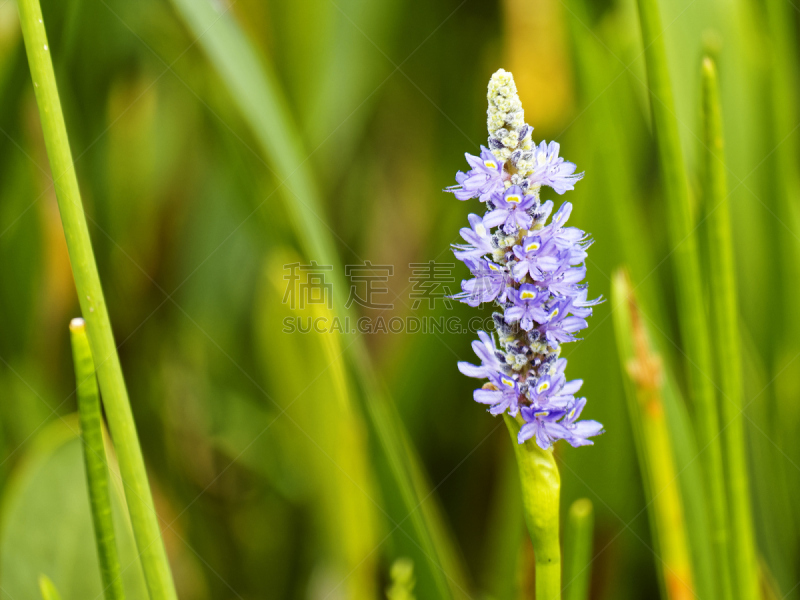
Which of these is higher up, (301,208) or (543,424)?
(301,208)

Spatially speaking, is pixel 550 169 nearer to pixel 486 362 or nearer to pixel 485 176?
pixel 485 176

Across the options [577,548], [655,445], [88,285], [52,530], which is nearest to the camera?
[88,285]

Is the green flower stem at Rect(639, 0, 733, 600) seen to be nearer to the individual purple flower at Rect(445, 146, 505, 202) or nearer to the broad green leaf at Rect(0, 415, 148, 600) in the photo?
the individual purple flower at Rect(445, 146, 505, 202)

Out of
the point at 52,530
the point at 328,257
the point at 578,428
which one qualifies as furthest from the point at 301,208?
the point at 52,530

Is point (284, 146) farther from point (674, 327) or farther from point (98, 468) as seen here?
point (674, 327)

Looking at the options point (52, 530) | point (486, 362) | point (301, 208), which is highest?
point (301, 208)

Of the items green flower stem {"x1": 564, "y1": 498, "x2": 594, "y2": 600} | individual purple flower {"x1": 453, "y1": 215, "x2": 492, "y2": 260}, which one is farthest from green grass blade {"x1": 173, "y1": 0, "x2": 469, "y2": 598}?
individual purple flower {"x1": 453, "y1": 215, "x2": 492, "y2": 260}

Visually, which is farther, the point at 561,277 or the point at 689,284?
the point at 689,284
